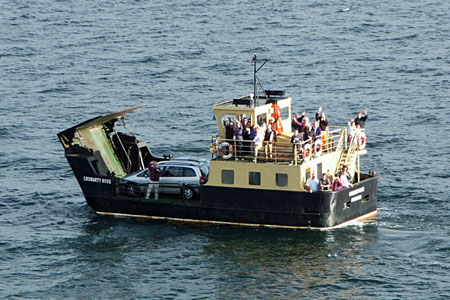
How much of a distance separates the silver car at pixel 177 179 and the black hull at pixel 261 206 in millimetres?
465

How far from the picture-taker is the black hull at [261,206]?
40.2m

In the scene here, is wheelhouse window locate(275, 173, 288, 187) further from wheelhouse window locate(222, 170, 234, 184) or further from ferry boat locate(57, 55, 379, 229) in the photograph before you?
wheelhouse window locate(222, 170, 234, 184)

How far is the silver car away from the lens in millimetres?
42219

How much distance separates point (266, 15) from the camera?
329 feet

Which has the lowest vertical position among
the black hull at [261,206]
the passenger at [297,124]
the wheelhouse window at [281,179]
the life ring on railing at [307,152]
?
the black hull at [261,206]

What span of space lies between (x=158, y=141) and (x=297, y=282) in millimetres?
24234

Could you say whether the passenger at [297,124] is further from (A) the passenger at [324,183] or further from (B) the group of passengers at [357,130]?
(A) the passenger at [324,183]

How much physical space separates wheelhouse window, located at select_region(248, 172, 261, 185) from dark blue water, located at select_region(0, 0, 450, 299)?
235 centimetres

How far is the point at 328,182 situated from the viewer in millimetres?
40156

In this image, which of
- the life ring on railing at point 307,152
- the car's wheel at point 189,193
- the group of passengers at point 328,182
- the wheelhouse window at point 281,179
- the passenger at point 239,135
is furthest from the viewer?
the car's wheel at point 189,193

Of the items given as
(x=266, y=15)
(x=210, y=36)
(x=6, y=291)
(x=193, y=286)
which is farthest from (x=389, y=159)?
(x=266, y=15)

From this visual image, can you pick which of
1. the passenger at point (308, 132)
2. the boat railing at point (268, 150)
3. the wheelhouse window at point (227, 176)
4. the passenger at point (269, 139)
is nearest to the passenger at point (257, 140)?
the boat railing at point (268, 150)

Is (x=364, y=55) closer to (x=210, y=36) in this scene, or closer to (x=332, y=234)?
(x=210, y=36)

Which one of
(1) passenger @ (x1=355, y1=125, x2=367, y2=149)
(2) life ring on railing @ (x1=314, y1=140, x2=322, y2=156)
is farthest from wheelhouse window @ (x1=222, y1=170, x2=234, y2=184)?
(1) passenger @ (x1=355, y1=125, x2=367, y2=149)
